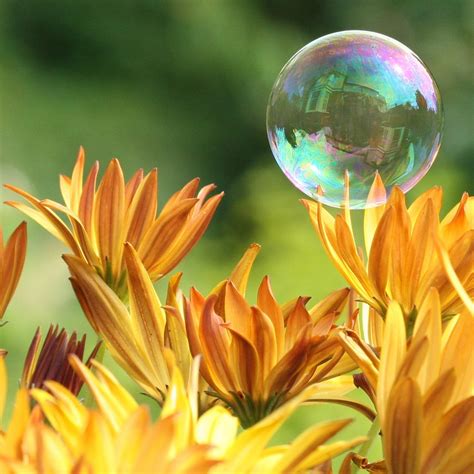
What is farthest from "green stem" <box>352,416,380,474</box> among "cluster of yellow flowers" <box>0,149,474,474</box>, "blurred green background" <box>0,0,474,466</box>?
"blurred green background" <box>0,0,474,466</box>

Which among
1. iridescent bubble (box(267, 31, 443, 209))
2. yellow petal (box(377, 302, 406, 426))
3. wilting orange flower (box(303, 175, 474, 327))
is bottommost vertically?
yellow petal (box(377, 302, 406, 426))

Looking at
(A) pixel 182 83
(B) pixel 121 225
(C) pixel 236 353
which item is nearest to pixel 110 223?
(B) pixel 121 225

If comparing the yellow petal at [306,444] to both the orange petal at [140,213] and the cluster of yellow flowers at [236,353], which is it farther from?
the orange petal at [140,213]

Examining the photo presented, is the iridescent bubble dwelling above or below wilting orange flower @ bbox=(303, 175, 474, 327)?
above

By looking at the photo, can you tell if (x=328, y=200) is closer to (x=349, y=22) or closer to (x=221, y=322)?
(x=221, y=322)

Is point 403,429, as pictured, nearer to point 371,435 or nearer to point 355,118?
point 371,435

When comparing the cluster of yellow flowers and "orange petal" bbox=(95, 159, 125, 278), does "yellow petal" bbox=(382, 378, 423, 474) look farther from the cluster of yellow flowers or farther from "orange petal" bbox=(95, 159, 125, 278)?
"orange petal" bbox=(95, 159, 125, 278)
